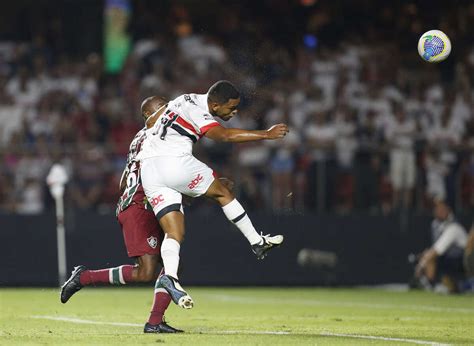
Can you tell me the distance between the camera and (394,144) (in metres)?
19.8

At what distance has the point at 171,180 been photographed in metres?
10.2

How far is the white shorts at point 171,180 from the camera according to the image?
10234 millimetres

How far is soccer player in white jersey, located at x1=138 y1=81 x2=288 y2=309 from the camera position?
10.2m

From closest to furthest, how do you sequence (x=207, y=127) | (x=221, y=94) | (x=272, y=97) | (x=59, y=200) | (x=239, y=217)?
1. (x=207, y=127)
2. (x=221, y=94)
3. (x=239, y=217)
4. (x=59, y=200)
5. (x=272, y=97)

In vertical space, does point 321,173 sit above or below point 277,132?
below

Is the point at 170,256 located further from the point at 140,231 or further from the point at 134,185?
the point at 134,185

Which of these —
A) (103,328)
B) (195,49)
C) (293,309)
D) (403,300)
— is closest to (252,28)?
(195,49)

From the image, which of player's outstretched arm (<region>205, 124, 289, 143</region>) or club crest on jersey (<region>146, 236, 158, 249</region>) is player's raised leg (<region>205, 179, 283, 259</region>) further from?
club crest on jersey (<region>146, 236, 158, 249</region>)

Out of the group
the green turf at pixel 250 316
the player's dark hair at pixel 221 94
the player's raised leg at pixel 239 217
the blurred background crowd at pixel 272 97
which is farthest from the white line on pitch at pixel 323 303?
the player's dark hair at pixel 221 94

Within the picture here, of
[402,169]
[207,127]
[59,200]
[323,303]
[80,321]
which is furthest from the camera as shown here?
[402,169]

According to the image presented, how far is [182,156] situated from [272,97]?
37.0ft

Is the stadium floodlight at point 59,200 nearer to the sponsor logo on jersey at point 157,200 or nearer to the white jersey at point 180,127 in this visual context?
the white jersey at point 180,127

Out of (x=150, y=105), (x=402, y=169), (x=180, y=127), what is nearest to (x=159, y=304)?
(x=180, y=127)

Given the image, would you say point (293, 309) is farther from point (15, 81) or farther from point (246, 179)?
point (15, 81)
